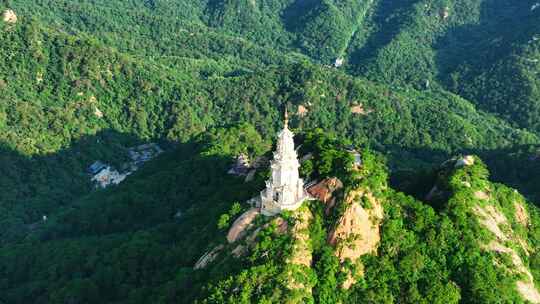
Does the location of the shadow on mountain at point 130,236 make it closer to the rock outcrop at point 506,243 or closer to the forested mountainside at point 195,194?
the forested mountainside at point 195,194

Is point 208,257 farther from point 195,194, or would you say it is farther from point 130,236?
point 195,194

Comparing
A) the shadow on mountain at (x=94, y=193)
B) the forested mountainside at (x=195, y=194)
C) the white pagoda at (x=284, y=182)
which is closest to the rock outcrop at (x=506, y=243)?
the forested mountainside at (x=195, y=194)

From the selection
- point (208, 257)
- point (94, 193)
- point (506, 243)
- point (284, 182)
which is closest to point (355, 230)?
point (284, 182)

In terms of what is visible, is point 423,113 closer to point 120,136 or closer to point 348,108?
point 348,108

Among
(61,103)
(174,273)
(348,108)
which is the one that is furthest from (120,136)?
(174,273)

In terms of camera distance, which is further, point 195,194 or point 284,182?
point 195,194

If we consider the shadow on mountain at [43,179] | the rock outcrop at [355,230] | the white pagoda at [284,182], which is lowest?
the rock outcrop at [355,230]
